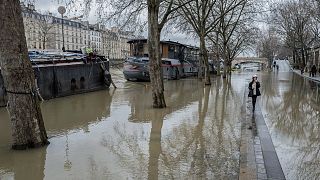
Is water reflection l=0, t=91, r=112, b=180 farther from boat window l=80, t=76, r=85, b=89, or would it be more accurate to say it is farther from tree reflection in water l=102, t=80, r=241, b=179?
boat window l=80, t=76, r=85, b=89

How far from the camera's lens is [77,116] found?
1427 cm

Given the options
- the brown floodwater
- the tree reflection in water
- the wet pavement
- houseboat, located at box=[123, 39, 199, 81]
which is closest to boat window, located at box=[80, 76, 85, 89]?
the wet pavement

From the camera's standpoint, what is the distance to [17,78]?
27.6 feet

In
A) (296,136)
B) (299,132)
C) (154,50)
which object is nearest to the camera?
(296,136)

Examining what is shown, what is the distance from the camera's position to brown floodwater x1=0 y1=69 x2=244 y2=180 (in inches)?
280

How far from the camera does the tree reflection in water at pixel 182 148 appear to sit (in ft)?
23.5

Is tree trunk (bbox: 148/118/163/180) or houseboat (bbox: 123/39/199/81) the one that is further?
houseboat (bbox: 123/39/199/81)

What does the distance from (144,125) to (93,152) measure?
3.75 metres

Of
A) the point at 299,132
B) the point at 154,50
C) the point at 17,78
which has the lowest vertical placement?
the point at 299,132

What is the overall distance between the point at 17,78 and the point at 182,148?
3.94 m

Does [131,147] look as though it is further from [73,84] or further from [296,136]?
[73,84]

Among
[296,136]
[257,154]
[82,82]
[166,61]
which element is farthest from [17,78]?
[166,61]

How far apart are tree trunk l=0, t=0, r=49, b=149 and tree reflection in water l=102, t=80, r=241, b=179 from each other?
1.83 metres

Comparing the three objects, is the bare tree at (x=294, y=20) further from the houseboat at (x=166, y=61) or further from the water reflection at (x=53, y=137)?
the water reflection at (x=53, y=137)
